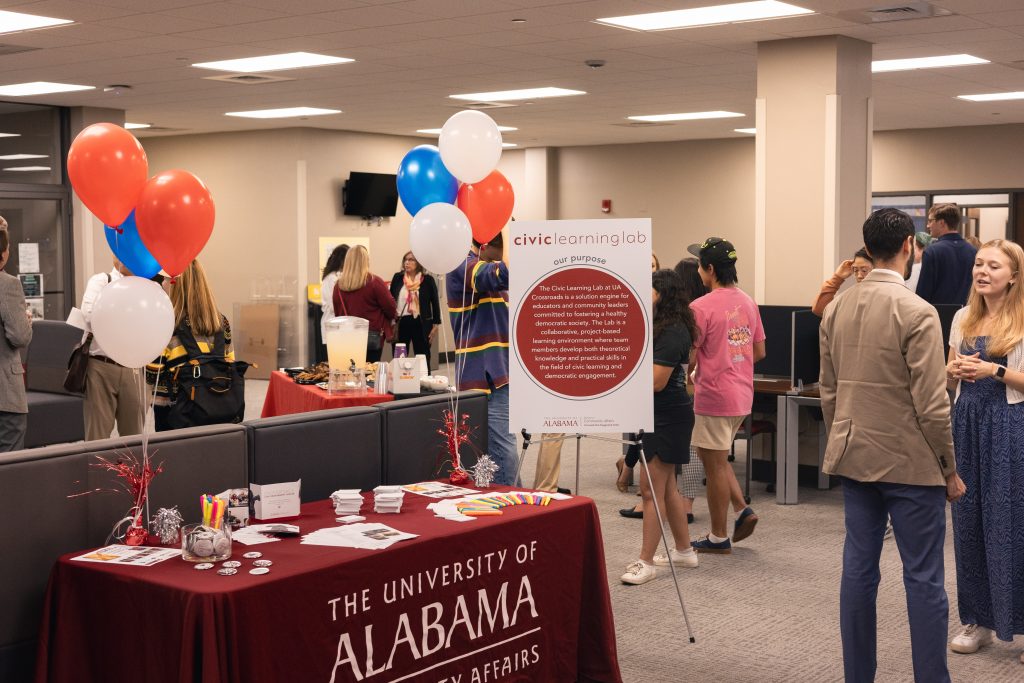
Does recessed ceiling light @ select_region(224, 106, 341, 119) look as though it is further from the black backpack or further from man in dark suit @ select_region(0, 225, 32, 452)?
man in dark suit @ select_region(0, 225, 32, 452)

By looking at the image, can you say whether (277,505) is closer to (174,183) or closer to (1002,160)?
(174,183)

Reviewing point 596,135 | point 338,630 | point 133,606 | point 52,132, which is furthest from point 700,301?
point 596,135

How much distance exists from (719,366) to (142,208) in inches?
119

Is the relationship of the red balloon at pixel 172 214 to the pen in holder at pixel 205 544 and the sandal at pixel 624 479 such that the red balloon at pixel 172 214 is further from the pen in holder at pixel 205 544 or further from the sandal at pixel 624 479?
the sandal at pixel 624 479

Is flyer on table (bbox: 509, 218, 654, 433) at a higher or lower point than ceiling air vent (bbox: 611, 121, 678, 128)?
lower

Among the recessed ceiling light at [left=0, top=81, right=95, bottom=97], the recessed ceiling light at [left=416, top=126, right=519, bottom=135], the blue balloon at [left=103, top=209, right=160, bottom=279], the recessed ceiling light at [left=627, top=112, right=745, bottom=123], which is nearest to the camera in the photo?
the blue balloon at [left=103, top=209, right=160, bottom=279]

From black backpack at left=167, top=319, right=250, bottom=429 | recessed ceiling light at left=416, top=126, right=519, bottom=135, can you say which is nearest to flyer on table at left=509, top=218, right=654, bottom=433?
black backpack at left=167, top=319, right=250, bottom=429

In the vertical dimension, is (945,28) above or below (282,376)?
above

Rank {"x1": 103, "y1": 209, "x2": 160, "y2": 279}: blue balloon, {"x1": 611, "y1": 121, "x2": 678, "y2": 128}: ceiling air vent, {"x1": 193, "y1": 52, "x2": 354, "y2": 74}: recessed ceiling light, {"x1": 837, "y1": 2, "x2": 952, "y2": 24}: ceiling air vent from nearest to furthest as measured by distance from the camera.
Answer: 1. {"x1": 103, "y1": 209, "x2": 160, "y2": 279}: blue balloon
2. {"x1": 837, "y1": 2, "x2": 952, "y2": 24}: ceiling air vent
3. {"x1": 193, "y1": 52, "x2": 354, "y2": 74}: recessed ceiling light
4. {"x1": 611, "y1": 121, "x2": 678, "y2": 128}: ceiling air vent

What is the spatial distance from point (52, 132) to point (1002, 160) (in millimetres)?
11183

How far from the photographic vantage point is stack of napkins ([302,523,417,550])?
3.19 m

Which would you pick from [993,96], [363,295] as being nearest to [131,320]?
[363,295]

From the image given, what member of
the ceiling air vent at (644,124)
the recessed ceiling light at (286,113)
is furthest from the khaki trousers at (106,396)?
the ceiling air vent at (644,124)

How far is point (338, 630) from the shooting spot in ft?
9.89
